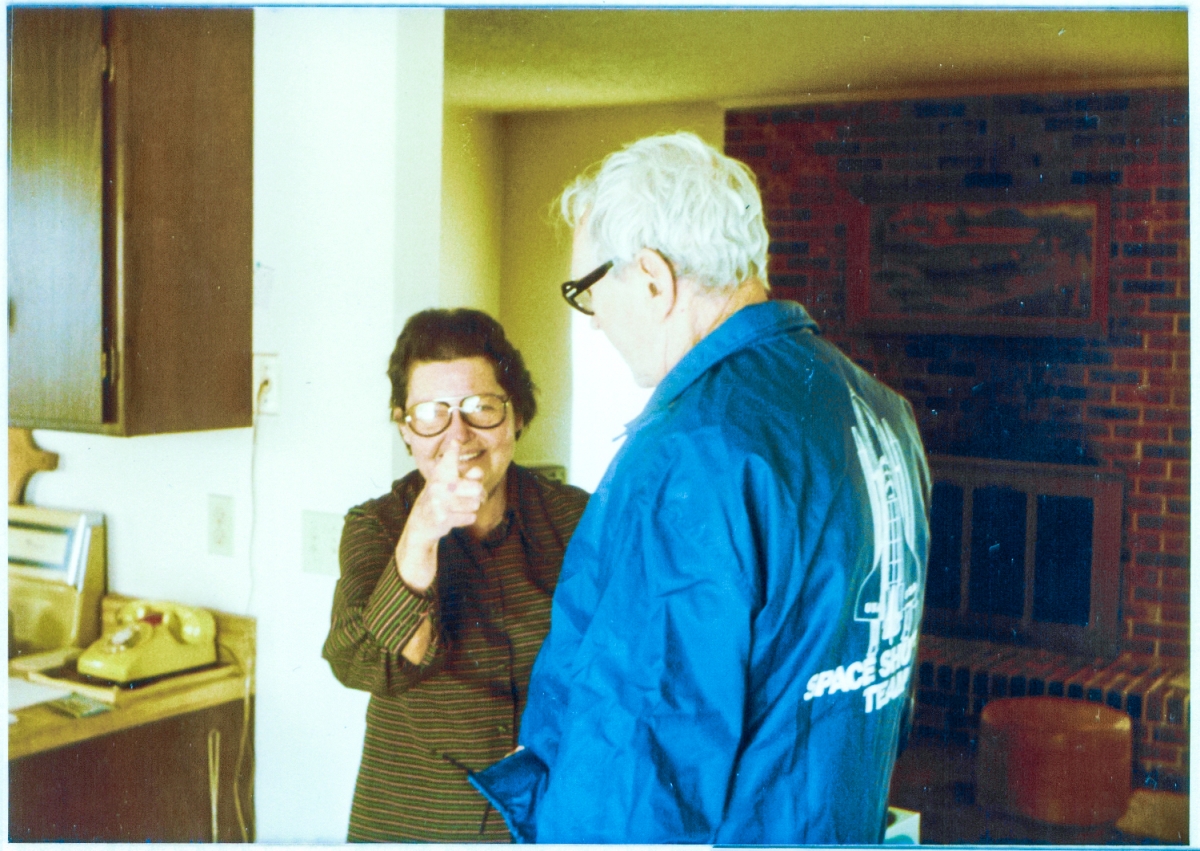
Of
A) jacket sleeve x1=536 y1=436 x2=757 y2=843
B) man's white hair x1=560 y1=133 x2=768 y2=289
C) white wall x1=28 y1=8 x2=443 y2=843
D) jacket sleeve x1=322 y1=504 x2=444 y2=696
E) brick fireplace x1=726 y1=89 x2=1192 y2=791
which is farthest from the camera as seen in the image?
white wall x1=28 y1=8 x2=443 y2=843

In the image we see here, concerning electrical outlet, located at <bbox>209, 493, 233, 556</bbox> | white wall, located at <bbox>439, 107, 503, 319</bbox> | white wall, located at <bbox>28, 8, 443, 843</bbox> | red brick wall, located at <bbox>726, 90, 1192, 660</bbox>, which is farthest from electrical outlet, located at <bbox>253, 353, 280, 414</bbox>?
red brick wall, located at <bbox>726, 90, 1192, 660</bbox>

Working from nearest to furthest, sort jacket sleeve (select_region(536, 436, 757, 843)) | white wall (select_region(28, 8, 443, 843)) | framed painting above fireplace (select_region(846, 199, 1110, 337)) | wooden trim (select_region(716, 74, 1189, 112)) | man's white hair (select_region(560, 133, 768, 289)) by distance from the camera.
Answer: jacket sleeve (select_region(536, 436, 757, 843)), man's white hair (select_region(560, 133, 768, 289)), wooden trim (select_region(716, 74, 1189, 112)), white wall (select_region(28, 8, 443, 843)), framed painting above fireplace (select_region(846, 199, 1110, 337))

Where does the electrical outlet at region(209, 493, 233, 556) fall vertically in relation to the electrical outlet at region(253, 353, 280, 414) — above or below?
below

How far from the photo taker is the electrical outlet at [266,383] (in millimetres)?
1991

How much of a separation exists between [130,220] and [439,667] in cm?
100

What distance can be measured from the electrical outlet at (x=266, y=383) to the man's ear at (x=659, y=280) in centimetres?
104

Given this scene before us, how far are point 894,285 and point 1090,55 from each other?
139cm

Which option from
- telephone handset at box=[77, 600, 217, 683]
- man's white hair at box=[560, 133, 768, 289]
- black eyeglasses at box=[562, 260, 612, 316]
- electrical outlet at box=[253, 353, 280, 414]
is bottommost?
telephone handset at box=[77, 600, 217, 683]

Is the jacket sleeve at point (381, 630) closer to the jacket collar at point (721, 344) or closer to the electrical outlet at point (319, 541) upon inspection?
the electrical outlet at point (319, 541)

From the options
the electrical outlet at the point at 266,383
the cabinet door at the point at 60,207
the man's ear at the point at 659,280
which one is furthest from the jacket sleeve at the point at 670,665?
the cabinet door at the point at 60,207

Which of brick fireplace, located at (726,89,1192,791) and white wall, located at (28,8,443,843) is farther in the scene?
white wall, located at (28,8,443,843)

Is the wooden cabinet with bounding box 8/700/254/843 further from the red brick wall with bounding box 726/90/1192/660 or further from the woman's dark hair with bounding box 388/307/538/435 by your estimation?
the red brick wall with bounding box 726/90/1192/660

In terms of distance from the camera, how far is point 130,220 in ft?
6.12

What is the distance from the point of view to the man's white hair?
1.15 metres
